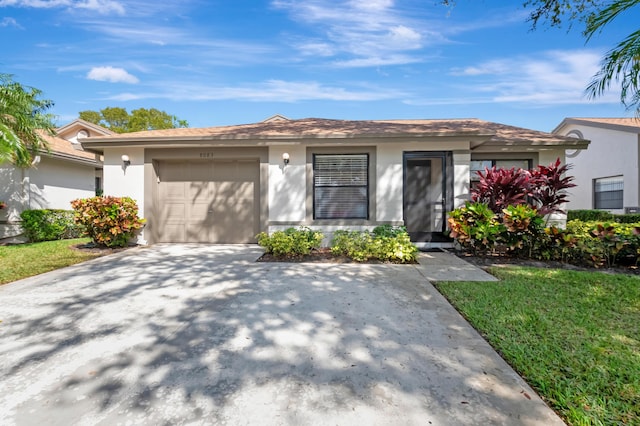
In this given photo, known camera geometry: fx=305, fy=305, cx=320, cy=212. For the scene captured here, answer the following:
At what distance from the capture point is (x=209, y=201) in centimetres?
837

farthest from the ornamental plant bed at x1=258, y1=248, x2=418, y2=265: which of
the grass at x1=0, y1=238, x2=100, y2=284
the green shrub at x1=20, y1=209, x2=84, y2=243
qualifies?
the green shrub at x1=20, y1=209, x2=84, y2=243

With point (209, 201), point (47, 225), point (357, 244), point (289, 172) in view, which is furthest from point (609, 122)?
point (47, 225)

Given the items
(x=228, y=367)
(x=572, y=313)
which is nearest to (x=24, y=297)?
(x=228, y=367)

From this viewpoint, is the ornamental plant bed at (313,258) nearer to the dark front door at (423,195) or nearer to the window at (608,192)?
the dark front door at (423,195)

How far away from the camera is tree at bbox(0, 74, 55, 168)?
7.60m

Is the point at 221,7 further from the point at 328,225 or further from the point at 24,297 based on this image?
the point at 24,297

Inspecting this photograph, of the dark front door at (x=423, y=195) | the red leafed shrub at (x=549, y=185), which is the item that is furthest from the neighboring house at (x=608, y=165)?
the dark front door at (x=423, y=195)

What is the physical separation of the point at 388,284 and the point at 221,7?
27.6 ft

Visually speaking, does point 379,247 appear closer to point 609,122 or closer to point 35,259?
point 35,259

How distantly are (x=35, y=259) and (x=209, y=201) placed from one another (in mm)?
3762

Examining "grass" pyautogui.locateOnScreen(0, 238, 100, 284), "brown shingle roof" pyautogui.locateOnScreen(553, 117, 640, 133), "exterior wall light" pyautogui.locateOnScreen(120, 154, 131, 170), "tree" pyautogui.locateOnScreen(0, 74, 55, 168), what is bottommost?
"grass" pyautogui.locateOnScreen(0, 238, 100, 284)

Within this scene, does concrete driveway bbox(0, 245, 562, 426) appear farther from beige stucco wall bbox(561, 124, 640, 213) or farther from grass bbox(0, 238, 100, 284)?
beige stucco wall bbox(561, 124, 640, 213)

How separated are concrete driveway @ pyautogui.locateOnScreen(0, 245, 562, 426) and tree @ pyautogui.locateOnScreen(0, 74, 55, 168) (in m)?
5.64

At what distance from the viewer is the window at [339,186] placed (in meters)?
7.75
